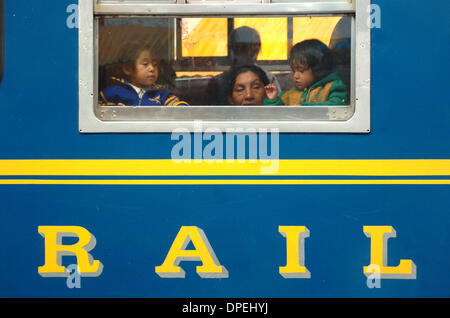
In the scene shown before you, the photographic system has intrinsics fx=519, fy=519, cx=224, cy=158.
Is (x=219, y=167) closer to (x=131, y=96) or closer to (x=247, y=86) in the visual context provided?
(x=247, y=86)

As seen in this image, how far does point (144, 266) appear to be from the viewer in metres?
2.18

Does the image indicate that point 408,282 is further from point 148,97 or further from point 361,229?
point 148,97

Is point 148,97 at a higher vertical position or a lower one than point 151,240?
higher

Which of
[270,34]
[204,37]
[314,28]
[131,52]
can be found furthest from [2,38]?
[314,28]

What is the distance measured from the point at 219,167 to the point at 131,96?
1.63ft

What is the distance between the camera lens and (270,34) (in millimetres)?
2193

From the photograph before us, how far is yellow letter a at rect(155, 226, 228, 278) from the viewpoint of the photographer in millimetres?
2156

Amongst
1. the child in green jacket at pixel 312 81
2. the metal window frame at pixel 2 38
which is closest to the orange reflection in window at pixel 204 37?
the child in green jacket at pixel 312 81

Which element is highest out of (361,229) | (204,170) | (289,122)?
(289,122)

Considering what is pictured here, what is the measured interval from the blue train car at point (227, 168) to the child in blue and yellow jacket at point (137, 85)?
0.06 metres

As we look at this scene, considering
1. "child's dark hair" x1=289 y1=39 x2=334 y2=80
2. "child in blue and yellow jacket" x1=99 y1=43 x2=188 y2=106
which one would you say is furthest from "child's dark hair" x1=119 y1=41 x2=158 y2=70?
"child's dark hair" x1=289 y1=39 x2=334 y2=80
